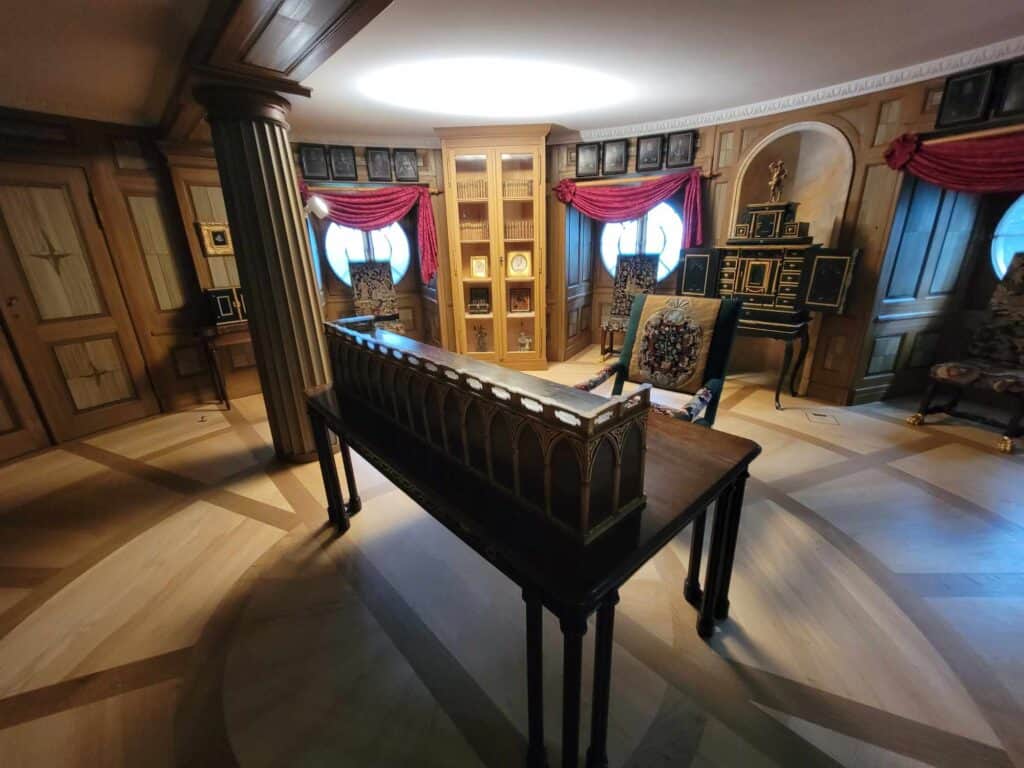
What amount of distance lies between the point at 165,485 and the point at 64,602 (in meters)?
0.93

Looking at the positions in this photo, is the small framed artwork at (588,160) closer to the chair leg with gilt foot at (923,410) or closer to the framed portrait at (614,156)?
the framed portrait at (614,156)

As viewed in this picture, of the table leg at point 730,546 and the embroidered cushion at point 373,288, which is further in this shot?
the embroidered cushion at point 373,288

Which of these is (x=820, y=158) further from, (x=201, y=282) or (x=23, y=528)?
(x=23, y=528)

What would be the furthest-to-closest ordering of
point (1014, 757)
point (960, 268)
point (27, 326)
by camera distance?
1. point (960, 268)
2. point (27, 326)
3. point (1014, 757)

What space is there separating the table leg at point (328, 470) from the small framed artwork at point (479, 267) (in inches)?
117

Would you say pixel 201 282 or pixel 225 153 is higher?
pixel 225 153

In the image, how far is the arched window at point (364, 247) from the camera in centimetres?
477

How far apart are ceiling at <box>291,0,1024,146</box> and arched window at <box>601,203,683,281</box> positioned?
4.92 ft

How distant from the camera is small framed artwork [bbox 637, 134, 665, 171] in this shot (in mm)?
4102

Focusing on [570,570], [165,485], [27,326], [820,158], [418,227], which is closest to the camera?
[570,570]

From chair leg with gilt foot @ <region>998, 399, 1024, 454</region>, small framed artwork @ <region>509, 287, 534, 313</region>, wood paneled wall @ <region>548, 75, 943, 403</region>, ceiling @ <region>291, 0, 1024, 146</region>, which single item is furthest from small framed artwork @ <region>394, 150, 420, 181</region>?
chair leg with gilt foot @ <region>998, 399, 1024, 454</region>

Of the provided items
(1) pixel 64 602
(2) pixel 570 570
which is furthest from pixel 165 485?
(2) pixel 570 570

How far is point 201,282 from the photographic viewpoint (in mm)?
3641

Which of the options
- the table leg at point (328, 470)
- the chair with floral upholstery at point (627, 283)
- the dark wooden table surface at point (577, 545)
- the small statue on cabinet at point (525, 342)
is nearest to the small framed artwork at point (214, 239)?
the table leg at point (328, 470)
